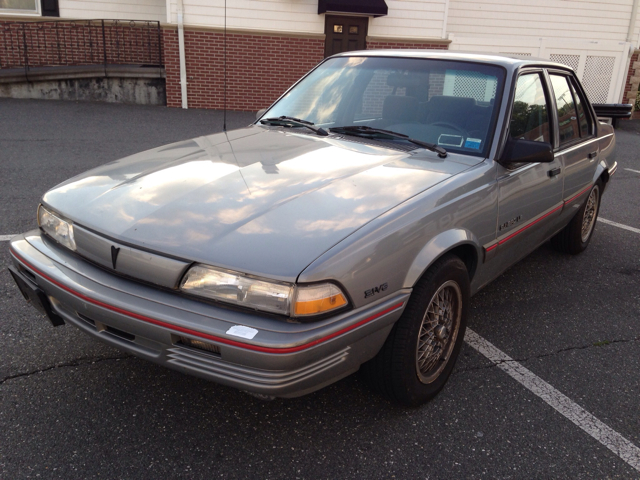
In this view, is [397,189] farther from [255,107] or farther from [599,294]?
[255,107]

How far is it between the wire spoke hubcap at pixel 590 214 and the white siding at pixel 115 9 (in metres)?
11.4

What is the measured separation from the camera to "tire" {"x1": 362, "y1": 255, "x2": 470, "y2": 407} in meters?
2.34

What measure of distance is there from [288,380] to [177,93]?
38.1ft

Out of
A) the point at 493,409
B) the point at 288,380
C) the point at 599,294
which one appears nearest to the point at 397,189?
the point at 288,380

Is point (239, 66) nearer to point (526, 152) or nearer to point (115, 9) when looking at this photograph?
point (115, 9)

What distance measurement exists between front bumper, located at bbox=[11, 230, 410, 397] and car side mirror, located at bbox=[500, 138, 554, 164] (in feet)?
3.75

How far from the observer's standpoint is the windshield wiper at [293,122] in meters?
3.28

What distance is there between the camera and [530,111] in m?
3.36

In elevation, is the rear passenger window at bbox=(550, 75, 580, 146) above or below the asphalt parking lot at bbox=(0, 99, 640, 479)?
above

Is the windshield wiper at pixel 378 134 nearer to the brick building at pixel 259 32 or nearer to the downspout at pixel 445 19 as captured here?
the brick building at pixel 259 32

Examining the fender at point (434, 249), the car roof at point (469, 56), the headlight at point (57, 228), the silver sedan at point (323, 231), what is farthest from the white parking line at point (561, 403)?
the headlight at point (57, 228)

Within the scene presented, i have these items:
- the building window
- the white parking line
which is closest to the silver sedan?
the white parking line

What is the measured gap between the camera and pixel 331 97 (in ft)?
11.7

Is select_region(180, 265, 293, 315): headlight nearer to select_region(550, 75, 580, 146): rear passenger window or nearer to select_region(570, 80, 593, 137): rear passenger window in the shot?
select_region(550, 75, 580, 146): rear passenger window
